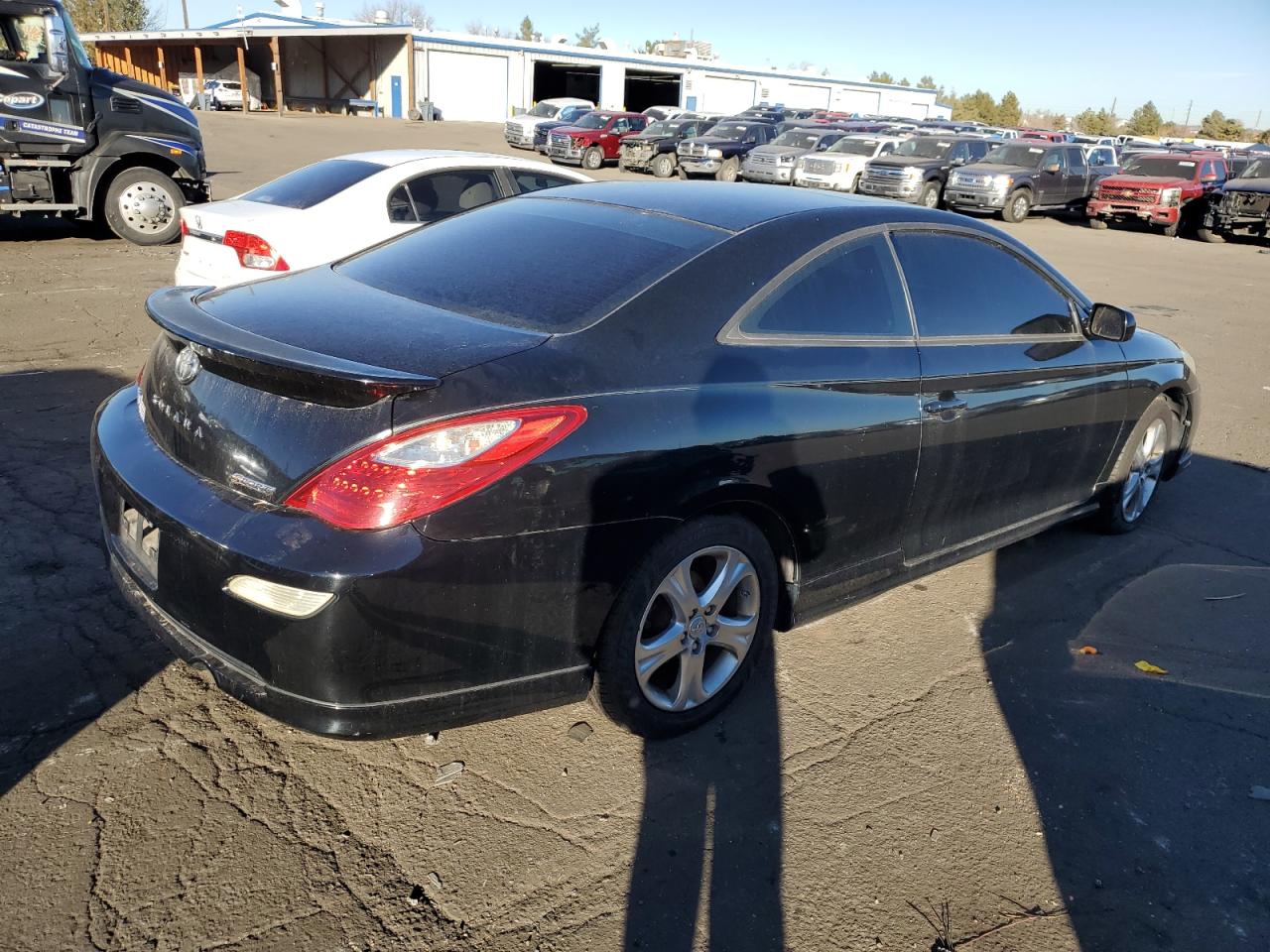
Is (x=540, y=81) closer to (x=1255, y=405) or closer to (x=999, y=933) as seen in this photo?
(x=1255, y=405)

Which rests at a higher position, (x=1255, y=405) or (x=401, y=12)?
(x=401, y=12)

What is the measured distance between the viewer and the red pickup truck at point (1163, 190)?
73.2ft

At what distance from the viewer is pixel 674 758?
10.2 ft

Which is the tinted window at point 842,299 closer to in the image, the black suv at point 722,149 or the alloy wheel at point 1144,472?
the alloy wheel at point 1144,472

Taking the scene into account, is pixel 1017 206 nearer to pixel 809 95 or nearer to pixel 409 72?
pixel 409 72

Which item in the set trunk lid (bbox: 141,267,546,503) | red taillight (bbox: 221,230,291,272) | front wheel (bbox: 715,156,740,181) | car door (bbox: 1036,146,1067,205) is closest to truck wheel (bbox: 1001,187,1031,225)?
car door (bbox: 1036,146,1067,205)

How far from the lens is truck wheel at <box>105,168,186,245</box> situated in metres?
11.7

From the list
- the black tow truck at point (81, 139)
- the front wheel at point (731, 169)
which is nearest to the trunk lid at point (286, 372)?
the black tow truck at point (81, 139)

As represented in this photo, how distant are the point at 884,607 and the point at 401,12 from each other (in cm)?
11195

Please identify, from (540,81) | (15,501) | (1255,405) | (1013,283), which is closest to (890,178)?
(1255,405)

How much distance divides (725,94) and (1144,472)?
61493 mm

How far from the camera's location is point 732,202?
143 inches

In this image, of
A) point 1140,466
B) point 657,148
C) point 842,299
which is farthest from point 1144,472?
point 657,148

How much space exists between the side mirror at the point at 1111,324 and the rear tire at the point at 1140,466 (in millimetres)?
680
